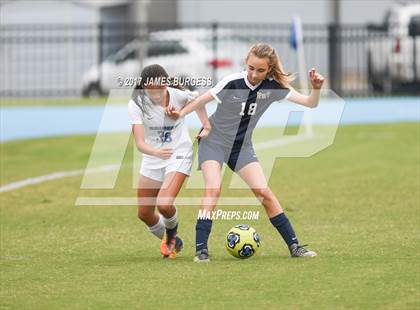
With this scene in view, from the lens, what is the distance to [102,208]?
14.0 meters

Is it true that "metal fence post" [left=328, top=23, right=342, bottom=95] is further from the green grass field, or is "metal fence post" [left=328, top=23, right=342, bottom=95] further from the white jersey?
the white jersey

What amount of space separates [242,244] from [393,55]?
74.1 feet

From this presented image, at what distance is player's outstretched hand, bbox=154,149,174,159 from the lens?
9666mm

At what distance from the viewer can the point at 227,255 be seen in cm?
1006

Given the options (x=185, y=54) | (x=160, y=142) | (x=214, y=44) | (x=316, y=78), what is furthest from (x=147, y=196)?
(x=185, y=54)

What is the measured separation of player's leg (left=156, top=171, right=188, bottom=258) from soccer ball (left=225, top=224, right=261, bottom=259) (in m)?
0.62

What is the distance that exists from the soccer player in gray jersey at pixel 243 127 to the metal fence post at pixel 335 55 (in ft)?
71.7

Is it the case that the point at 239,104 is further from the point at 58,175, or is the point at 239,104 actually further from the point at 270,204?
the point at 58,175

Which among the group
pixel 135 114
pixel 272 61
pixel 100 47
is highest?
pixel 272 61

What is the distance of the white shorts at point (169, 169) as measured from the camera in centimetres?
986

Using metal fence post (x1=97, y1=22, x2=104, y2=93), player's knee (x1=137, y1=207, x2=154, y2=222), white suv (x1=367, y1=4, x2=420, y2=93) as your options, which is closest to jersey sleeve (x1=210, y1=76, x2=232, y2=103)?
player's knee (x1=137, y1=207, x2=154, y2=222)

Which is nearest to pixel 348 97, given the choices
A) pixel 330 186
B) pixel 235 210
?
pixel 330 186

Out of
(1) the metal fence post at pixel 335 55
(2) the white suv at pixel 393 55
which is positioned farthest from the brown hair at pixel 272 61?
(1) the metal fence post at pixel 335 55

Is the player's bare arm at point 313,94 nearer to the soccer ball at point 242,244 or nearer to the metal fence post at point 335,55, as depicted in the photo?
the soccer ball at point 242,244
